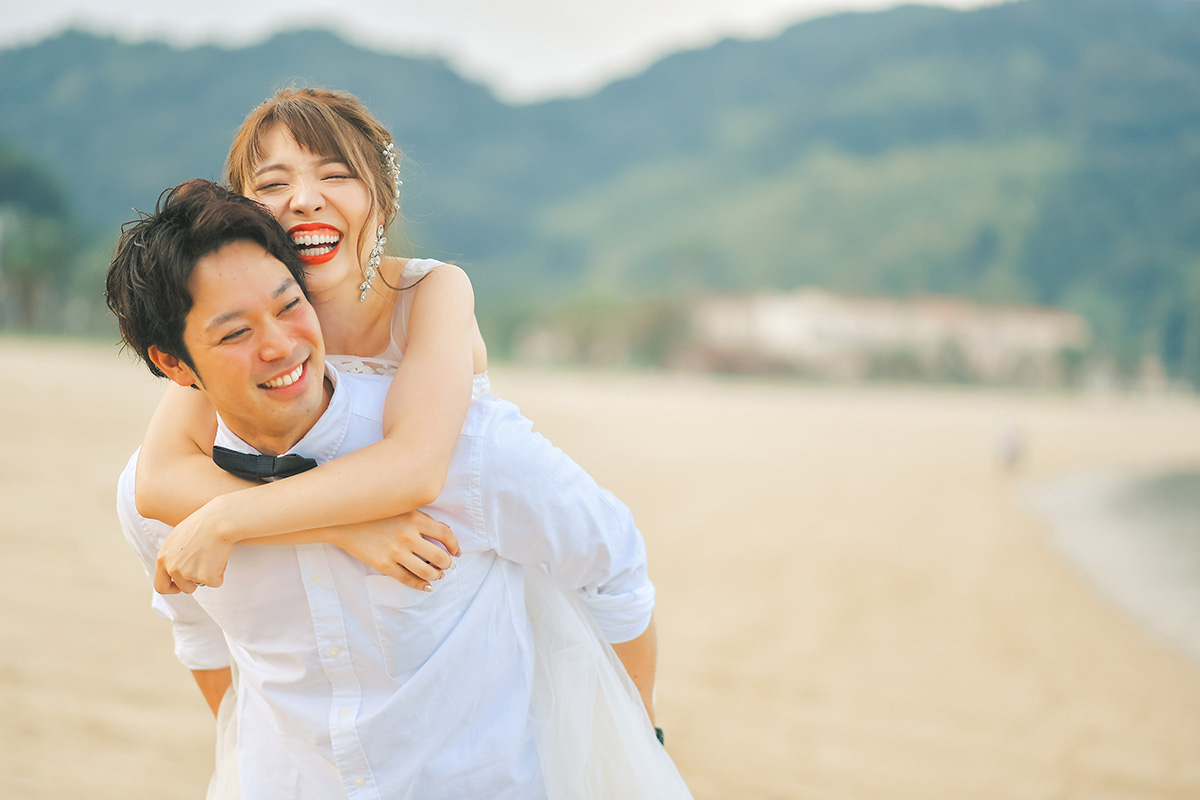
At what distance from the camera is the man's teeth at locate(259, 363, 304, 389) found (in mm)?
1371

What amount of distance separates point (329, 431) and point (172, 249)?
0.35 m

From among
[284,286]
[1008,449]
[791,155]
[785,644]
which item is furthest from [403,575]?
[791,155]

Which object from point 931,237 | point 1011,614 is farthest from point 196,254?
point 931,237

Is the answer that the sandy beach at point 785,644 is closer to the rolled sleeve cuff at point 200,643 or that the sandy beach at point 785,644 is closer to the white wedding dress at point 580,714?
the rolled sleeve cuff at point 200,643

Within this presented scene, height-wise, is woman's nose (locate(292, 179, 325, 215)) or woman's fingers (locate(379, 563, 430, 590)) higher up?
woman's nose (locate(292, 179, 325, 215))

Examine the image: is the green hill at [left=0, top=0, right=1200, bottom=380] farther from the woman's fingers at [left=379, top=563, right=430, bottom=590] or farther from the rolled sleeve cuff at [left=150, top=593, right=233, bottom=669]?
the woman's fingers at [left=379, top=563, right=430, bottom=590]

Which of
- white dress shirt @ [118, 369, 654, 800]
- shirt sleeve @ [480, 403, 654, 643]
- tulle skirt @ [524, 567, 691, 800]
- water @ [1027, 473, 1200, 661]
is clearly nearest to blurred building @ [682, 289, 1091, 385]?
water @ [1027, 473, 1200, 661]

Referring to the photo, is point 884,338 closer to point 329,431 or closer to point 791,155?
point 791,155

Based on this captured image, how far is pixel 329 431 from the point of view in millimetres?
1474

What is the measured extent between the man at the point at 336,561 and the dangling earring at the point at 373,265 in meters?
0.28

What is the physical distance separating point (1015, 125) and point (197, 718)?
103 m

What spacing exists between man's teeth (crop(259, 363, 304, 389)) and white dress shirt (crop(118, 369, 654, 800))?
0.09m

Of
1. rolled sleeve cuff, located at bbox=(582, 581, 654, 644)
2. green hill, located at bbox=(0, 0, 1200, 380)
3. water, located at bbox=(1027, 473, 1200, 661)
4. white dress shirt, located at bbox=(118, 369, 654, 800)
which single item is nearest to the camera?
white dress shirt, located at bbox=(118, 369, 654, 800)

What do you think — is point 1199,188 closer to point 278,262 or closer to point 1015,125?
point 1015,125
